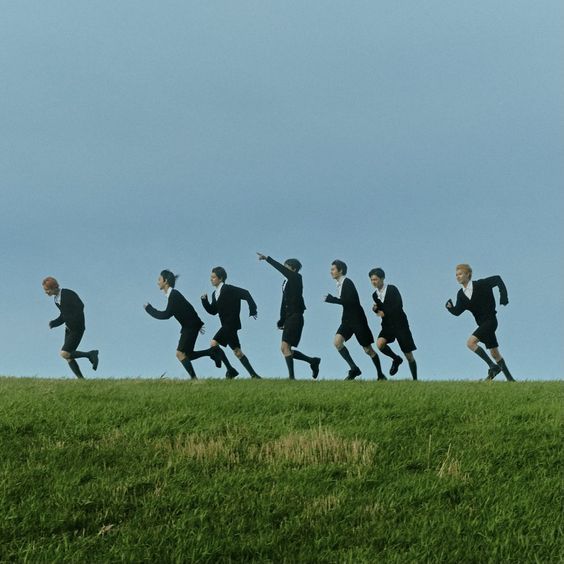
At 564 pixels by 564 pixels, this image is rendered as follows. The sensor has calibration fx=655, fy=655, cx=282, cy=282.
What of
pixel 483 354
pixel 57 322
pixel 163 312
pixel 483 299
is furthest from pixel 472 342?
→ pixel 57 322

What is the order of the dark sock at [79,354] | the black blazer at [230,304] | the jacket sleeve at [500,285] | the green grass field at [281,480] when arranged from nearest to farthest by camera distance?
1. the green grass field at [281,480]
2. the jacket sleeve at [500,285]
3. the black blazer at [230,304]
4. the dark sock at [79,354]

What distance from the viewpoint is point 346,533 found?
20.0 feet

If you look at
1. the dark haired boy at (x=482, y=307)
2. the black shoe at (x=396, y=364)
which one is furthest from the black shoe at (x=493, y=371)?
the black shoe at (x=396, y=364)

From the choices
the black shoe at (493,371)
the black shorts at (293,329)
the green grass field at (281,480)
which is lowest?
the green grass field at (281,480)

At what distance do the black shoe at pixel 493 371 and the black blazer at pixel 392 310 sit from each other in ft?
7.72

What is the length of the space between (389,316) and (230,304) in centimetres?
407

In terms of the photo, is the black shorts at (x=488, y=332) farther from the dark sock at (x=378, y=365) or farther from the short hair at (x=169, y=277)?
the short hair at (x=169, y=277)

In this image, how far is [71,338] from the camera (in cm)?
1812

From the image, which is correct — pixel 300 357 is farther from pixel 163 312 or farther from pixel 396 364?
pixel 163 312

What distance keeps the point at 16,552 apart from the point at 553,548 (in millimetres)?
4876

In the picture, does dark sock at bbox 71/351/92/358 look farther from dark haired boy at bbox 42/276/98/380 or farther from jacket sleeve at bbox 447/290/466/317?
jacket sleeve at bbox 447/290/466/317

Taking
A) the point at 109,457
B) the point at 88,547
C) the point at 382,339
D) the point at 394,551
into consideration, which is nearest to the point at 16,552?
the point at 88,547

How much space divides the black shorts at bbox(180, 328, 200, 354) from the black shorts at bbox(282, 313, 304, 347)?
7.68 ft

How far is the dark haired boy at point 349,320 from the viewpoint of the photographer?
16406 millimetres
